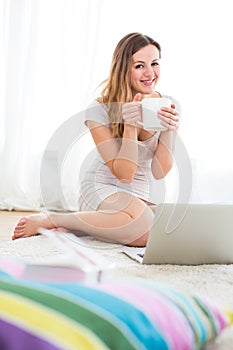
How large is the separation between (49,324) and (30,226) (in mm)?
1476

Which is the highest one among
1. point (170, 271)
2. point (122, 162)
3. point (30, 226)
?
point (122, 162)

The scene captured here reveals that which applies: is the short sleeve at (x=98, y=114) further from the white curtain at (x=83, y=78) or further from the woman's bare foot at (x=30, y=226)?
the white curtain at (x=83, y=78)

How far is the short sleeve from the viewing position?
6.95ft

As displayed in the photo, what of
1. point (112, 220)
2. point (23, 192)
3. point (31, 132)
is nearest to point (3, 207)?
point (23, 192)

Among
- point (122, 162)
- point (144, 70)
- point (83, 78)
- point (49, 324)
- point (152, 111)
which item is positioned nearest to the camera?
point (49, 324)

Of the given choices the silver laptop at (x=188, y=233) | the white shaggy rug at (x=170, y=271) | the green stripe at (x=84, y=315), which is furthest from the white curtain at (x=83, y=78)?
the green stripe at (x=84, y=315)

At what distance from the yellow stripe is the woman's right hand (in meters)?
1.26

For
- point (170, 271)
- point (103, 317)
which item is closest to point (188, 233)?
point (170, 271)

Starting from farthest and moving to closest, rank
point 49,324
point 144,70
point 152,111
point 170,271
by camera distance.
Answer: point 144,70 < point 152,111 < point 170,271 < point 49,324

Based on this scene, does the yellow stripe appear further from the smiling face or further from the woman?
the smiling face

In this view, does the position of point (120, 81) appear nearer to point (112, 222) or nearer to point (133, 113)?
point (133, 113)

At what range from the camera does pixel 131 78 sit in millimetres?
2129

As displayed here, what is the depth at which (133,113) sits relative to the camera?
1866 millimetres

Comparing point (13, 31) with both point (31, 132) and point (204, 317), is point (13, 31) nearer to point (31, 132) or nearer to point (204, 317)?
point (31, 132)
